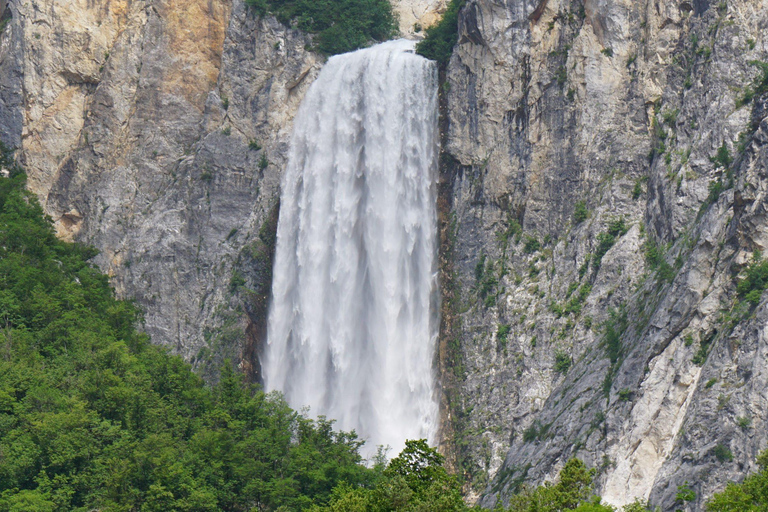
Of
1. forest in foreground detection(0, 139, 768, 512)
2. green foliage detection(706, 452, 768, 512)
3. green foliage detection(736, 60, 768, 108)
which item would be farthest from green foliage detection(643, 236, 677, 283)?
green foliage detection(706, 452, 768, 512)

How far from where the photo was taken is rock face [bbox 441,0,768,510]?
170ft

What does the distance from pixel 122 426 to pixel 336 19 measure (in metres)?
27.4

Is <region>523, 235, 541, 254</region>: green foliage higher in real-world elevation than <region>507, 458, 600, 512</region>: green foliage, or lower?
higher

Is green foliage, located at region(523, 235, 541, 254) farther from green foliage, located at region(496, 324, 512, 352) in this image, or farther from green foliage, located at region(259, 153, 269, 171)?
green foliage, located at region(259, 153, 269, 171)

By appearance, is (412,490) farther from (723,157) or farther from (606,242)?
(723,157)

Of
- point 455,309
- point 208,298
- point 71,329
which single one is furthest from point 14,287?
point 455,309

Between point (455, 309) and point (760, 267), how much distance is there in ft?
65.3

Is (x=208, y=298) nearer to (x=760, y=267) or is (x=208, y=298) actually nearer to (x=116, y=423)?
(x=116, y=423)

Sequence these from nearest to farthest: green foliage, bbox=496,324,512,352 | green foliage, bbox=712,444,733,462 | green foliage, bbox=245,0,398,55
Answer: green foliage, bbox=712,444,733,462 < green foliage, bbox=496,324,512,352 < green foliage, bbox=245,0,398,55

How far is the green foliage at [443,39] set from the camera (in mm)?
72613

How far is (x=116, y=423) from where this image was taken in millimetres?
64062

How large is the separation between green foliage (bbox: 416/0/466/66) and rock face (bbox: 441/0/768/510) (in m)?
1.58

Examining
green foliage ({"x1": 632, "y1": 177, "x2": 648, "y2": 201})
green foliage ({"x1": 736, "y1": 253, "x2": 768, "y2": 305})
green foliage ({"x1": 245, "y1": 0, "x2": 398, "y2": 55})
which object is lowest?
green foliage ({"x1": 736, "y1": 253, "x2": 768, "y2": 305})

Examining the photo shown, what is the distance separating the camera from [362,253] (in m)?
71.9
